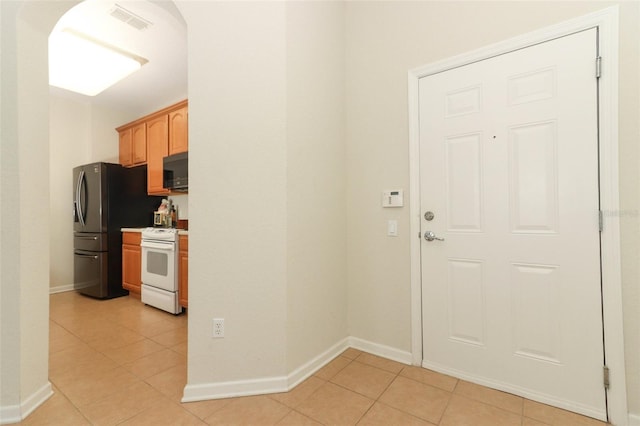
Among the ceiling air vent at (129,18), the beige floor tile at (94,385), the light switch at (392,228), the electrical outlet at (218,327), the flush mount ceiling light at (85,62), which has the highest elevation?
the ceiling air vent at (129,18)

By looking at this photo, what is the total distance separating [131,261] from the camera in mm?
3729

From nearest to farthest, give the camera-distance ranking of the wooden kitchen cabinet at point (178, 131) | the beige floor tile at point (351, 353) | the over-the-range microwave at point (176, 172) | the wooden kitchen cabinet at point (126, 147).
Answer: the beige floor tile at point (351, 353)
the over-the-range microwave at point (176, 172)
the wooden kitchen cabinet at point (178, 131)
the wooden kitchen cabinet at point (126, 147)

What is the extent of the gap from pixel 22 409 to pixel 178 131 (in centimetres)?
299

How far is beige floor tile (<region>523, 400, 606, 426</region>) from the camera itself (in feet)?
4.78

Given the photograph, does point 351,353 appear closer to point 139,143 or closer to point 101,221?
point 101,221

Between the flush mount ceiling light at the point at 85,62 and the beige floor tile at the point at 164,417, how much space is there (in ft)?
10.5

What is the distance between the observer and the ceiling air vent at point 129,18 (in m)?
2.37

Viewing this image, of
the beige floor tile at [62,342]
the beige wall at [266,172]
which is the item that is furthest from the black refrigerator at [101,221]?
the beige wall at [266,172]

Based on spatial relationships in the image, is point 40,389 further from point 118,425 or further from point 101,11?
point 101,11

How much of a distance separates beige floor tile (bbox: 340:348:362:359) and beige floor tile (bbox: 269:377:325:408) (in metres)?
0.40

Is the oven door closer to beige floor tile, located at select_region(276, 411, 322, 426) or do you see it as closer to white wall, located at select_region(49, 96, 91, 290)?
white wall, located at select_region(49, 96, 91, 290)

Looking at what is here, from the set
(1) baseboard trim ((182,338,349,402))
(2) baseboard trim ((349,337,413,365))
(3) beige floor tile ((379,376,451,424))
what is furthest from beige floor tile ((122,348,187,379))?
(3) beige floor tile ((379,376,451,424))

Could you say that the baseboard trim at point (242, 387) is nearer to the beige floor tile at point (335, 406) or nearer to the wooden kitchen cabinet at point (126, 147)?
the beige floor tile at point (335, 406)

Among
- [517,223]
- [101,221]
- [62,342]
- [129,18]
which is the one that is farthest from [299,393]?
[101,221]
